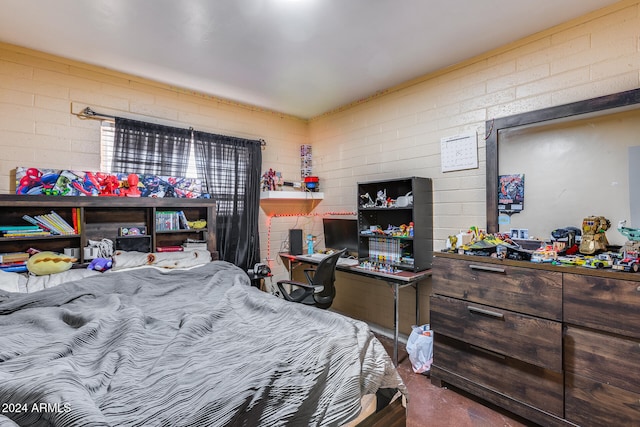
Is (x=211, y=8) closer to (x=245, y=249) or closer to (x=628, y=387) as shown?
(x=245, y=249)

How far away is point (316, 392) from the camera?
1087mm

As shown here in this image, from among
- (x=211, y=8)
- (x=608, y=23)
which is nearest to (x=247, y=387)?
(x=211, y=8)

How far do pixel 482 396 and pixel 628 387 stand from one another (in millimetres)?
743

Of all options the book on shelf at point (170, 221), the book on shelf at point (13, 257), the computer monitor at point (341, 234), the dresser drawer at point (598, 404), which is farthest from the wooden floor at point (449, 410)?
the book on shelf at point (13, 257)

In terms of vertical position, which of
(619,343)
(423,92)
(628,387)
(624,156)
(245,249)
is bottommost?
(628,387)

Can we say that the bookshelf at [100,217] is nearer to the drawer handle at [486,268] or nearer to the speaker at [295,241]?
the speaker at [295,241]

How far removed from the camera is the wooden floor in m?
1.84

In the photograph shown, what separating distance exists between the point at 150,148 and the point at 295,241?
72.2 inches

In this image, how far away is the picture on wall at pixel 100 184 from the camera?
235 centimetres

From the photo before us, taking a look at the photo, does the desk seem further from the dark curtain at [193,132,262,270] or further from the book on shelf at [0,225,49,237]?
the book on shelf at [0,225,49,237]

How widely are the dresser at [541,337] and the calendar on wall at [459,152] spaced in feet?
3.00

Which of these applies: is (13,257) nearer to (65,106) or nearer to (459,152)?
(65,106)

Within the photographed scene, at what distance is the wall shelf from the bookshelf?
75 cm

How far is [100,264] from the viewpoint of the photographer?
238 cm
